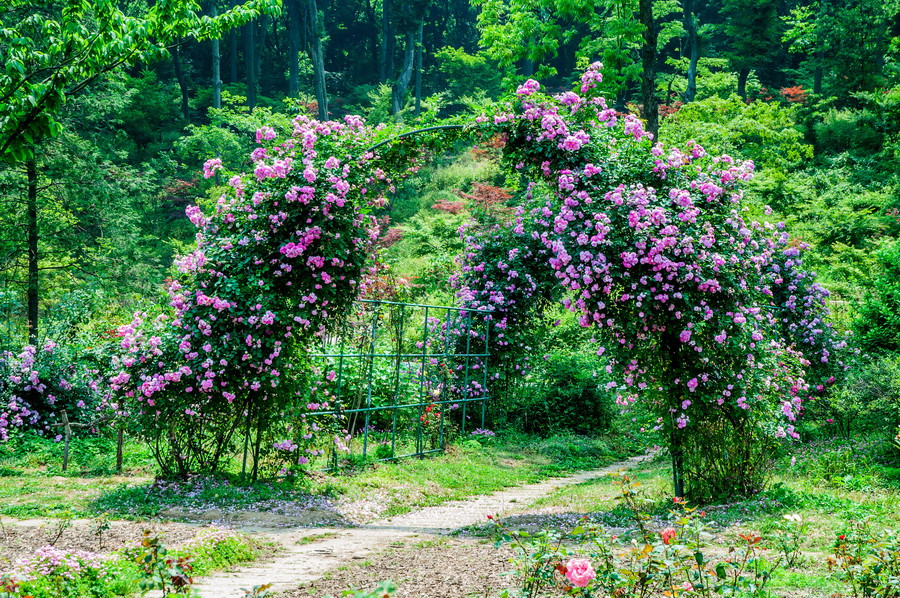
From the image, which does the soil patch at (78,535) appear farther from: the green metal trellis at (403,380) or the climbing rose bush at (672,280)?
the climbing rose bush at (672,280)

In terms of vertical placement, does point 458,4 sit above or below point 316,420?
above

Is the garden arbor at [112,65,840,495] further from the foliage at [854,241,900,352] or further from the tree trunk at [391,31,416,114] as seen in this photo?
the tree trunk at [391,31,416,114]

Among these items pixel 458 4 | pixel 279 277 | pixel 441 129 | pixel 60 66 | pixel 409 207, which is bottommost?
pixel 279 277

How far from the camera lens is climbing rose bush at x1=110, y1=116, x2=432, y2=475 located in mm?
7031

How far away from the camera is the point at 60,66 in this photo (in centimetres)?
400

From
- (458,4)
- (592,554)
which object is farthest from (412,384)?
(458,4)

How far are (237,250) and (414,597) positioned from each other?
483 cm

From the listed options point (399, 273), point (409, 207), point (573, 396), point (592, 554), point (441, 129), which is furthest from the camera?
point (409, 207)

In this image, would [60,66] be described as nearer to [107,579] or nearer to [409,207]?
[107,579]

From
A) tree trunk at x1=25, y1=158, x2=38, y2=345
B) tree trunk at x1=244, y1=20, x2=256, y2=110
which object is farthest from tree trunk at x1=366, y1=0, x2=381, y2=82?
tree trunk at x1=25, y1=158, x2=38, y2=345

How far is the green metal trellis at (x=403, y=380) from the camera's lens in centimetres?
934

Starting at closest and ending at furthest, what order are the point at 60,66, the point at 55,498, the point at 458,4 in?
the point at 60,66
the point at 55,498
the point at 458,4

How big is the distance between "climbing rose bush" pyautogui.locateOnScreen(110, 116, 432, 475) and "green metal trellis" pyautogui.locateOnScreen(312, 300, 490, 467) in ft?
2.72

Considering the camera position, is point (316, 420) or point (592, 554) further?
point (316, 420)
